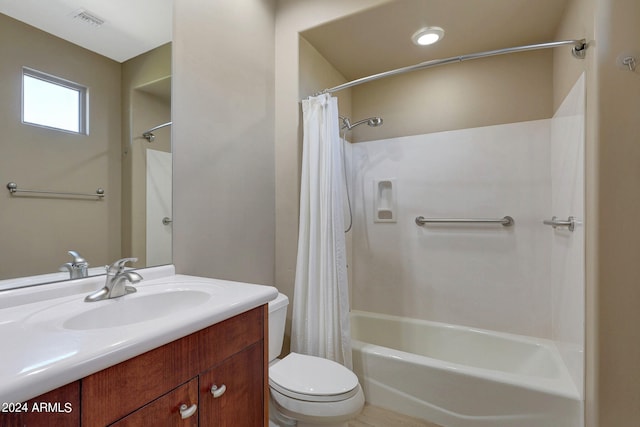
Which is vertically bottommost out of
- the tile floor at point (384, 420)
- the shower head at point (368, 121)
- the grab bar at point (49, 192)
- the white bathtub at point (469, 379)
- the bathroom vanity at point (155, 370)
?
the tile floor at point (384, 420)

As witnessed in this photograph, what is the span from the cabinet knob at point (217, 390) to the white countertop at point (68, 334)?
0.19m

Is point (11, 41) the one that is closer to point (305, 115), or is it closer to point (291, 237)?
point (305, 115)

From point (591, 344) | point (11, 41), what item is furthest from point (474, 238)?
point (11, 41)

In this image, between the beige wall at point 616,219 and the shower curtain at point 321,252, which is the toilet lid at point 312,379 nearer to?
the shower curtain at point 321,252

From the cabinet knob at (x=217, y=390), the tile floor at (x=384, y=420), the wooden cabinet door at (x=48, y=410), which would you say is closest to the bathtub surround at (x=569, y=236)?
the tile floor at (x=384, y=420)

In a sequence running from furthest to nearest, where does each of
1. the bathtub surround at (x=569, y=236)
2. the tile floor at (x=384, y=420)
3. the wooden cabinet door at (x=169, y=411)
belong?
the tile floor at (x=384, y=420), the bathtub surround at (x=569, y=236), the wooden cabinet door at (x=169, y=411)

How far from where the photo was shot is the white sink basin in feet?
2.88

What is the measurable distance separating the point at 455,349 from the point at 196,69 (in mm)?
2436

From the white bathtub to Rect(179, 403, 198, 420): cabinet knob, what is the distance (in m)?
1.26

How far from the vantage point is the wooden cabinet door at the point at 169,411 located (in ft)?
2.14

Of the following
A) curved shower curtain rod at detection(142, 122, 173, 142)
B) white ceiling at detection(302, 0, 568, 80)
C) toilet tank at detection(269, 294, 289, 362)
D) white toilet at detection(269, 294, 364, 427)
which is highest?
white ceiling at detection(302, 0, 568, 80)

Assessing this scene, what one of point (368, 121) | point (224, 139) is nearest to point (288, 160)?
point (224, 139)

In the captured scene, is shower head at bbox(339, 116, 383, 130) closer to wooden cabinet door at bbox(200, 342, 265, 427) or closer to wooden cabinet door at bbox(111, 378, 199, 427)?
wooden cabinet door at bbox(200, 342, 265, 427)

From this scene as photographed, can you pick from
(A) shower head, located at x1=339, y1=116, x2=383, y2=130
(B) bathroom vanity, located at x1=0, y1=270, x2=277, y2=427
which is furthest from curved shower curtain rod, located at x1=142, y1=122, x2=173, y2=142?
(A) shower head, located at x1=339, y1=116, x2=383, y2=130
